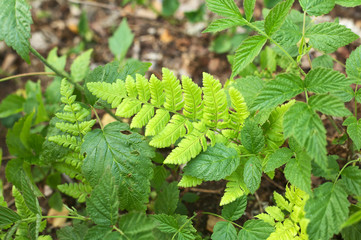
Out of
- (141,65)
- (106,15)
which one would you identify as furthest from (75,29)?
(141,65)

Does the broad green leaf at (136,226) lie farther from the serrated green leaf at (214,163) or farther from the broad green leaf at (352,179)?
the broad green leaf at (352,179)

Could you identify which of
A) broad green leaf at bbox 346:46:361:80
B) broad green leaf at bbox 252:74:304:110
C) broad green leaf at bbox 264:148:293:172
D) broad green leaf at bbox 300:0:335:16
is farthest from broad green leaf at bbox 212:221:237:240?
broad green leaf at bbox 300:0:335:16

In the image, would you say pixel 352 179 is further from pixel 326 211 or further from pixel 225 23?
pixel 225 23

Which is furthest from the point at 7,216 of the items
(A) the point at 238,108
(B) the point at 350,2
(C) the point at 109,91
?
(B) the point at 350,2

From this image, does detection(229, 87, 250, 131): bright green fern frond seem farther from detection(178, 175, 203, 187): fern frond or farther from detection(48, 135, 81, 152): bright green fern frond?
detection(48, 135, 81, 152): bright green fern frond

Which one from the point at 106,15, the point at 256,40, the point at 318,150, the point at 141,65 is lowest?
the point at 318,150

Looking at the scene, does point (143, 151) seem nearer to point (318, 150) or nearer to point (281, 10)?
point (318, 150)
